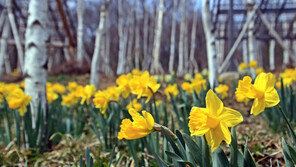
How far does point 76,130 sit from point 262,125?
5.95 feet

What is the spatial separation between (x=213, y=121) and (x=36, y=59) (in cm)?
158

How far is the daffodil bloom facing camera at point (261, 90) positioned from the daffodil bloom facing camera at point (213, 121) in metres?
0.11

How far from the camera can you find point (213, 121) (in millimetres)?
551

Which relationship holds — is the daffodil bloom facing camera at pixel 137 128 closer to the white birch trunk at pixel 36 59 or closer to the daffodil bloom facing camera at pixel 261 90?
the daffodil bloom facing camera at pixel 261 90

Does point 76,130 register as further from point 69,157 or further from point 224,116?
point 224,116

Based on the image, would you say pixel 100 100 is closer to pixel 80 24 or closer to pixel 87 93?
pixel 87 93

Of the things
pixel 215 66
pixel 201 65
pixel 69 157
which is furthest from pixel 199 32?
pixel 69 157

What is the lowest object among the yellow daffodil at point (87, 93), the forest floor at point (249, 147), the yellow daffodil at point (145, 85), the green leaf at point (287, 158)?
the forest floor at point (249, 147)

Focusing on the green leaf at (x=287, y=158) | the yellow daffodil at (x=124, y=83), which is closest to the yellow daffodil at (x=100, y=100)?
the yellow daffodil at (x=124, y=83)

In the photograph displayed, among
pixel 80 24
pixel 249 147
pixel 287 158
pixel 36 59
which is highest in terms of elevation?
pixel 80 24

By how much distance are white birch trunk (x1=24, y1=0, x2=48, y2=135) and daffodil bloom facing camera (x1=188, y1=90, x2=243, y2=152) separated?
1.36 m

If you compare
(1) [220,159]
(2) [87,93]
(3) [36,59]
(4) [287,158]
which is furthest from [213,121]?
(3) [36,59]

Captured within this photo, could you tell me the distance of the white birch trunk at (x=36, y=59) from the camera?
63.0 inches

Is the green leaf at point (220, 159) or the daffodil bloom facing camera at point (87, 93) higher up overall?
the daffodil bloom facing camera at point (87, 93)
